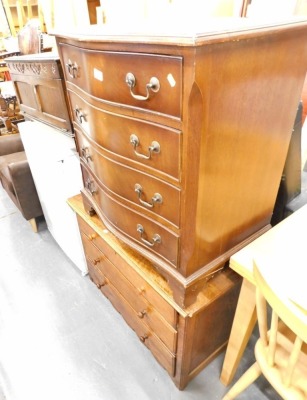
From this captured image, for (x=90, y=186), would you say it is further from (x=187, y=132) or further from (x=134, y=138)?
(x=187, y=132)

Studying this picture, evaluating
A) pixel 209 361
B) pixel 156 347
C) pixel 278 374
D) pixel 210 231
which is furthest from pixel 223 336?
pixel 210 231

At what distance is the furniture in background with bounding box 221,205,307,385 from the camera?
0.77m

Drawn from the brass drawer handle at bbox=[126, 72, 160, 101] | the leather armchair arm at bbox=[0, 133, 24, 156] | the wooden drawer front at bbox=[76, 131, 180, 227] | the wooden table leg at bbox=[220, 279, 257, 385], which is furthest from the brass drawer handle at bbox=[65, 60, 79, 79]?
the leather armchair arm at bbox=[0, 133, 24, 156]

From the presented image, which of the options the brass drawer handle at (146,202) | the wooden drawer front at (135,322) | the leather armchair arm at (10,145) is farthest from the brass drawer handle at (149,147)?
the leather armchair arm at (10,145)

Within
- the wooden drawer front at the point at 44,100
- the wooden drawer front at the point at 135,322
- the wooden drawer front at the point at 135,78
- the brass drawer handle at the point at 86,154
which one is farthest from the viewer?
the wooden drawer front at the point at 44,100

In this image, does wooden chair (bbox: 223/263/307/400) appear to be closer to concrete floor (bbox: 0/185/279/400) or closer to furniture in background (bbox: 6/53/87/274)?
concrete floor (bbox: 0/185/279/400)

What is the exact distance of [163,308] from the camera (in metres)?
1.05

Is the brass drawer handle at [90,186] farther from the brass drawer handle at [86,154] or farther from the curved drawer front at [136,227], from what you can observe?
the brass drawer handle at [86,154]

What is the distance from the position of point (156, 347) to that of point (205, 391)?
29cm

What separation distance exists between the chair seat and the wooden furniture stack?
126 centimetres

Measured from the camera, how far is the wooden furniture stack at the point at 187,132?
0.59 metres

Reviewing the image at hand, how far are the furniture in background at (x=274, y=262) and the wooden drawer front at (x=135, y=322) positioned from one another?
0.30m

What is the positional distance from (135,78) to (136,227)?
478mm

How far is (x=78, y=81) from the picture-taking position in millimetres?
922
